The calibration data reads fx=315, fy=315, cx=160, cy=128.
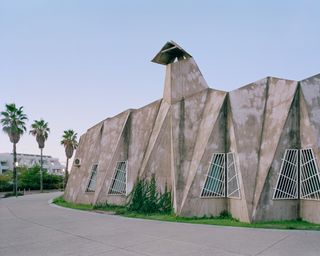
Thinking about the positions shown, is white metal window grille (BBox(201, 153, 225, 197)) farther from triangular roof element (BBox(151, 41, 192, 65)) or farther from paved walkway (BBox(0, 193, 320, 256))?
triangular roof element (BBox(151, 41, 192, 65))

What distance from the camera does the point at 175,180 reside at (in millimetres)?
15789

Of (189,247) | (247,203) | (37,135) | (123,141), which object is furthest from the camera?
(37,135)

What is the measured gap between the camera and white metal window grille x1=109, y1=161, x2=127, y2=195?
19.7 metres

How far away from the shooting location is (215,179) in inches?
611

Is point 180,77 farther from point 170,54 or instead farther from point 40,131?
point 40,131

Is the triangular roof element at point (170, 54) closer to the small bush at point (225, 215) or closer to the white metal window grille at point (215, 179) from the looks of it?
the white metal window grille at point (215, 179)

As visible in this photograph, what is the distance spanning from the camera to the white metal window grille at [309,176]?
43.1 ft

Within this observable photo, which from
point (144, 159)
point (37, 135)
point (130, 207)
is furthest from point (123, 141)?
point (37, 135)

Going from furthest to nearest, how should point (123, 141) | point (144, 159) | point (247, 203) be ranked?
point (123, 141) → point (144, 159) → point (247, 203)

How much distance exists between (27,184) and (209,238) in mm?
48703

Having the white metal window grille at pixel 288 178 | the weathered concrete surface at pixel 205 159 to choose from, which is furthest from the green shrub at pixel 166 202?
the white metal window grille at pixel 288 178

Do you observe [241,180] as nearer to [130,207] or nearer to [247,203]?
[247,203]

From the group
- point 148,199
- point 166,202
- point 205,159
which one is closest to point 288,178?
point 205,159

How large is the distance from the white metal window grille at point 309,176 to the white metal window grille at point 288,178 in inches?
9.6
